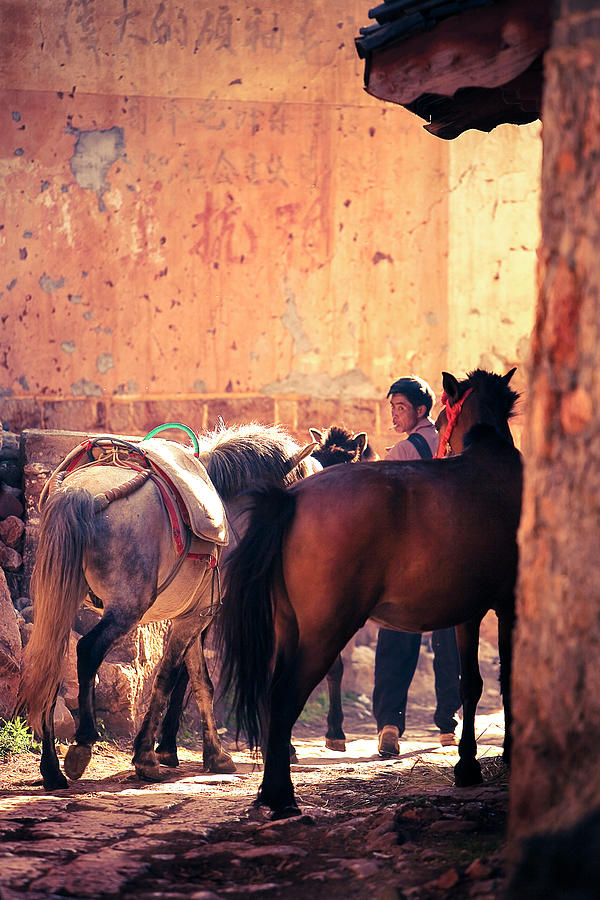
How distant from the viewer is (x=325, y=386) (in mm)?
10375

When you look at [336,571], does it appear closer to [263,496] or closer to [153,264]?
[263,496]

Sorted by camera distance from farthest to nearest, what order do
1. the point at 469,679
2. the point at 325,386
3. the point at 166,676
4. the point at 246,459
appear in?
1. the point at 325,386
2. the point at 246,459
3. the point at 166,676
4. the point at 469,679

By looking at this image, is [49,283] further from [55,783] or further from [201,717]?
[55,783]

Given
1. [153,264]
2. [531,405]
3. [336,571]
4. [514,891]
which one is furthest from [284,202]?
[514,891]

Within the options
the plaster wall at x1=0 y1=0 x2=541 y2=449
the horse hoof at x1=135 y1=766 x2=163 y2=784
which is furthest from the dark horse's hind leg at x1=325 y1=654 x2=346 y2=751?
the plaster wall at x1=0 y1=0 x2=541 y2=449

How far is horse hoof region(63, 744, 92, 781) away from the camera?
17.3ft

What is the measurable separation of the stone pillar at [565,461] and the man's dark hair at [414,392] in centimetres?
456

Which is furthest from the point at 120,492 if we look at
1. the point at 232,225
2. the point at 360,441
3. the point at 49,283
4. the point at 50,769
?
the point at 232,225

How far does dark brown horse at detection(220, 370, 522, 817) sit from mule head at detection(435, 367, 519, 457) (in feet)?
1.54

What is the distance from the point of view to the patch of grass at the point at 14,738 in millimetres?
6020

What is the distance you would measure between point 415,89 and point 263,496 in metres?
1.82

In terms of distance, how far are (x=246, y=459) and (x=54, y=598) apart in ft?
5.05

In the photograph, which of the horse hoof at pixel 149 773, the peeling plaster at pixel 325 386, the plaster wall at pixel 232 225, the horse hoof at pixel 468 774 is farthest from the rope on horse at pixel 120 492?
the peeling plaster at pixel 325 386

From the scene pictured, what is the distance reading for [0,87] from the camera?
9.74m
